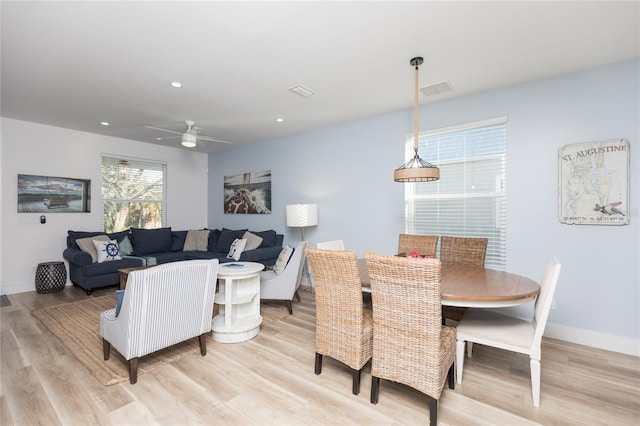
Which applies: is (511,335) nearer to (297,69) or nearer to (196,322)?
(196,322)

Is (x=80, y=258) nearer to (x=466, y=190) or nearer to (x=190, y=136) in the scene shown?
(x=190, y=136)

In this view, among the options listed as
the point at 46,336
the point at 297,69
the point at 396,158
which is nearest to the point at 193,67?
the point at 297,69

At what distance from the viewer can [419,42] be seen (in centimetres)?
235

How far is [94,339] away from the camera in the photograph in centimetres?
285

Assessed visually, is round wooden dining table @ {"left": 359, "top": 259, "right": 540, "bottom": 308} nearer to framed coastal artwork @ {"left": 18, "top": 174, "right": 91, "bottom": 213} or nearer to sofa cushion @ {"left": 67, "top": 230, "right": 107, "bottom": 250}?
sofa cushion @ {"left": 67, "top": 230, "right": 107, "bottom": 250}

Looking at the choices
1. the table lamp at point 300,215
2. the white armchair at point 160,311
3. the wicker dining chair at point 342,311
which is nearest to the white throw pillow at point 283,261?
the table lamp at point 300,215

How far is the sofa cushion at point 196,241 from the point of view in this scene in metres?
5.67

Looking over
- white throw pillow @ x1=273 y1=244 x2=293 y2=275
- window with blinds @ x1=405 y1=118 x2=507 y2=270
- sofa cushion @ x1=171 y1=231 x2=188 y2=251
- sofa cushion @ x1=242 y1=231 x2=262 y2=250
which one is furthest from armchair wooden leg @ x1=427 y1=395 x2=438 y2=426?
sofa cushion @ x1=171 y1=231 x2=188 y2=251

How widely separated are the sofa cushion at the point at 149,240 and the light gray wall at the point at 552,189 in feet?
11.7

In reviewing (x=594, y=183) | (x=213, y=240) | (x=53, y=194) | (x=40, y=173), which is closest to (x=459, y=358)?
(x=594, y=183)

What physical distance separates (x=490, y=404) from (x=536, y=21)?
2.64 meters

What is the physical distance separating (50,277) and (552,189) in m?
6.62

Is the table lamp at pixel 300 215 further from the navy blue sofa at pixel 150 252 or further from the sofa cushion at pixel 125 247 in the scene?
the sofa cushion at pixel 125 247

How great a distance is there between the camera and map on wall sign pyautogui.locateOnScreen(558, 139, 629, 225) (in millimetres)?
2646
